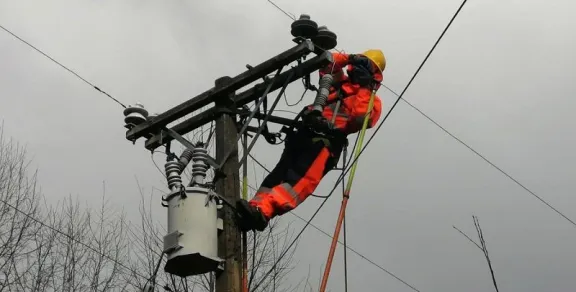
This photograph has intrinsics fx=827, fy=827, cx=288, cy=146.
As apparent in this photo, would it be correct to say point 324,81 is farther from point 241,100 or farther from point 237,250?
point 237,250

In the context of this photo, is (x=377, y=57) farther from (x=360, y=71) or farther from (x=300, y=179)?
(x=300, y=179)

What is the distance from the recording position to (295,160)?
20.2 feet

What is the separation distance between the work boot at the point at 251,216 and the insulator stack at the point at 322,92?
1.01 meters

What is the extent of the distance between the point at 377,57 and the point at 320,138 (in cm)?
111

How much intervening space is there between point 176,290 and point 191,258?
5.07 meters

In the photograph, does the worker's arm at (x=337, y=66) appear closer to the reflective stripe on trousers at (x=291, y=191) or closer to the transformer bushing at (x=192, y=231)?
the reflective stripe on trousers at (x=291, y=191)

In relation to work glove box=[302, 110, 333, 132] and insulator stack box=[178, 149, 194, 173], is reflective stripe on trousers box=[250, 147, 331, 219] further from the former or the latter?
insulator stack box=[178, 149, 194, 173]

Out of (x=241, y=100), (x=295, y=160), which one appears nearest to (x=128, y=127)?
(x=241, y=100)

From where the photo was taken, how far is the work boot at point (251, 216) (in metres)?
5.57

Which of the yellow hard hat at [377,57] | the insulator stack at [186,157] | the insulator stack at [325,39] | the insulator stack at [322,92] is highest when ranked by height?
the yellow hard hat at [377,57]

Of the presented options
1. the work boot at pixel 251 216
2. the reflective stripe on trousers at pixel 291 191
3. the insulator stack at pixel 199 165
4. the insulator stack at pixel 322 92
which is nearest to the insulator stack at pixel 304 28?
Answer: the insulator stack at pixel 322 92

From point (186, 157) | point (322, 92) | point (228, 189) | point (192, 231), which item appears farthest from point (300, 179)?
point (192, 231)

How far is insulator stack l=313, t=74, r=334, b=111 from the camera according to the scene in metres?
6.17

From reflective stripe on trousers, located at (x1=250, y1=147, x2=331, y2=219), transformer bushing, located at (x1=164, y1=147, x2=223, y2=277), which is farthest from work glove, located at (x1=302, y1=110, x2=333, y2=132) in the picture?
transformer bushing, located at (x1=164, y1=147, x2=223, y2=277)
